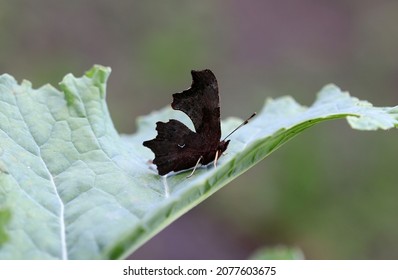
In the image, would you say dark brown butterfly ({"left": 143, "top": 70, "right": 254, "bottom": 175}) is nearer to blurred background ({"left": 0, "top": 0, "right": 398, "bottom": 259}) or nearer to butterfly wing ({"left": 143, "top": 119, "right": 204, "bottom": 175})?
butterfly wing ({"left": 143, "top": 119, "right": 204, "bottom": 175})

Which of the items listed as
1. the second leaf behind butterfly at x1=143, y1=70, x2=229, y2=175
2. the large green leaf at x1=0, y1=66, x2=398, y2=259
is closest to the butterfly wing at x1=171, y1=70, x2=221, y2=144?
the second leaf behind butterfly at x1=143, y1=70, x2=229, y2=175

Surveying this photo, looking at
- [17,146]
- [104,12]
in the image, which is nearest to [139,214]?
[17,146]

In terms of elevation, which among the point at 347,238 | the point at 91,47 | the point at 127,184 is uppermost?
the point at 91,47

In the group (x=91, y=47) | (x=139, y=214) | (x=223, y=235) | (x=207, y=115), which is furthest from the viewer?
(x=91, y=47)

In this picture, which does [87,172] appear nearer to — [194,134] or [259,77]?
[194,134]

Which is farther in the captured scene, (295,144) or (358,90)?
(358,90)

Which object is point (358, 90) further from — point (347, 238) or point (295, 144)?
point (347, 238)

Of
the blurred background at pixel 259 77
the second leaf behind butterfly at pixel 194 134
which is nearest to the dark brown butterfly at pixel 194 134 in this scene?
the second leaf behind butterfly at pixel 194 134

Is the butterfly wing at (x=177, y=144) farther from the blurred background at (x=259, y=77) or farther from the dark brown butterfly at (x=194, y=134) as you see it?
the blurred background at (x=259, y=77)

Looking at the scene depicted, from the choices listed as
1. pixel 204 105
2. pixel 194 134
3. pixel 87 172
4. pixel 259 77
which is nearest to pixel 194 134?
pixel 194 134
